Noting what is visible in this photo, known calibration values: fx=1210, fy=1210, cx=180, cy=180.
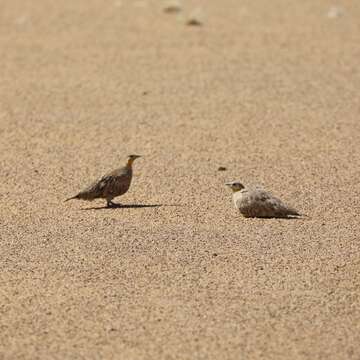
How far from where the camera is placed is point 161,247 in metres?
10.1

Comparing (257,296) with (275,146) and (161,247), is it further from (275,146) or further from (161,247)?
(275,146)

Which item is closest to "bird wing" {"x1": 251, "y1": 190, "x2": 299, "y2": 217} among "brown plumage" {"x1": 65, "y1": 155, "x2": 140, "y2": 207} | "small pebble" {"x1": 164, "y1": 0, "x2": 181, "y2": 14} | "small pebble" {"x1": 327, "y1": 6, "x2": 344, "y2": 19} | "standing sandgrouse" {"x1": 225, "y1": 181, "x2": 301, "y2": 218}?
"standing sandgrouse" {"x1": 225, "y1": 181, "x2": 301, "y2": 218}

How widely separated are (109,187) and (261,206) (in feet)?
5.30

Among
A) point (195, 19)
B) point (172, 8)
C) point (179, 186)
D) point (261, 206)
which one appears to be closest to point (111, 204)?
point (179, 186)

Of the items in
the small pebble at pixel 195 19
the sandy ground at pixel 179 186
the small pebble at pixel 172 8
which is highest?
the sandy ground at pixel 179 186

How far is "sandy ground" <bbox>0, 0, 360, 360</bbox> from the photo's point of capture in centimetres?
818

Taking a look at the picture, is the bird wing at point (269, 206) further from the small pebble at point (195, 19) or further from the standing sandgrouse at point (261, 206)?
the small pebble at point (195, 19)

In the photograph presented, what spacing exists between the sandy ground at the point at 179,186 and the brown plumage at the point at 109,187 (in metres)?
0.20

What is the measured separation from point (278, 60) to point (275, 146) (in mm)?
6122

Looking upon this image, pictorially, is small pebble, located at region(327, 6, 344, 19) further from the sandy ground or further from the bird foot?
the bird foot

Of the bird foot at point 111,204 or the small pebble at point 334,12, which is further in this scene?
the small pebble at point 334,12

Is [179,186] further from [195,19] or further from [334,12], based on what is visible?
[334,12]

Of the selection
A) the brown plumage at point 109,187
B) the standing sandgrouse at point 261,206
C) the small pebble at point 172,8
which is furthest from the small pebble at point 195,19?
the standing sandgrouse at point 261,206

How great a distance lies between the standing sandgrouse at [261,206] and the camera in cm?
1104
